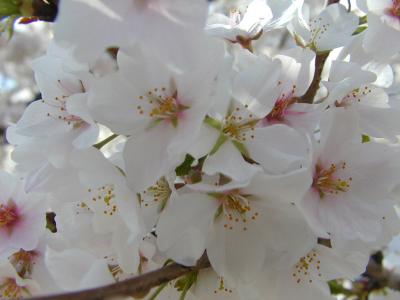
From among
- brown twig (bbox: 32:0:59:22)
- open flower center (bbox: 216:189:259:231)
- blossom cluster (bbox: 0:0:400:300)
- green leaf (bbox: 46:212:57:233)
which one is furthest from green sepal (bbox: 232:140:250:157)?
green leaf (bbox: 46:212:57:233)

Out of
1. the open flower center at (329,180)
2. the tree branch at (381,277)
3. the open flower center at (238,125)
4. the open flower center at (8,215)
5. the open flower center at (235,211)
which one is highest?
the open flower center at (238,125)

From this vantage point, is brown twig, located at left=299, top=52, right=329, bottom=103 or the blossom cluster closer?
the blossom cluster

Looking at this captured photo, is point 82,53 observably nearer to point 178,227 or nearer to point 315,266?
point 178,227

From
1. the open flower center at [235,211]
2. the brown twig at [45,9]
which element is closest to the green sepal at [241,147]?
the open flower center at [235,211]

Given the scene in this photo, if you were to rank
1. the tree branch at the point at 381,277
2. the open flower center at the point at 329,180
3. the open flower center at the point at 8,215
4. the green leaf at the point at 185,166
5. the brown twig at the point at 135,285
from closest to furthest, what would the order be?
the brown twig at the point at 135,285, the green leaf at the point at 185,166, the open flower center at the point at 329,180, the open flower center at the point at 8,215, the tree branch at the point at 381,277

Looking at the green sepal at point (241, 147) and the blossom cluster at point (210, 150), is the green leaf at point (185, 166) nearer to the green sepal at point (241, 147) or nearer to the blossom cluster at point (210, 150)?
the blossom cluster at point (210, 150)

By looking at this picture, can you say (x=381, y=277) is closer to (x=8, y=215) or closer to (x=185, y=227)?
(x=185, y=227)

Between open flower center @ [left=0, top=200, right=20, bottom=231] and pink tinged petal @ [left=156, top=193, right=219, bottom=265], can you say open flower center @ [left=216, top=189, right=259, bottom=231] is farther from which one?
open flower center @ [left=0, top=200, right=20, bottom=231]
